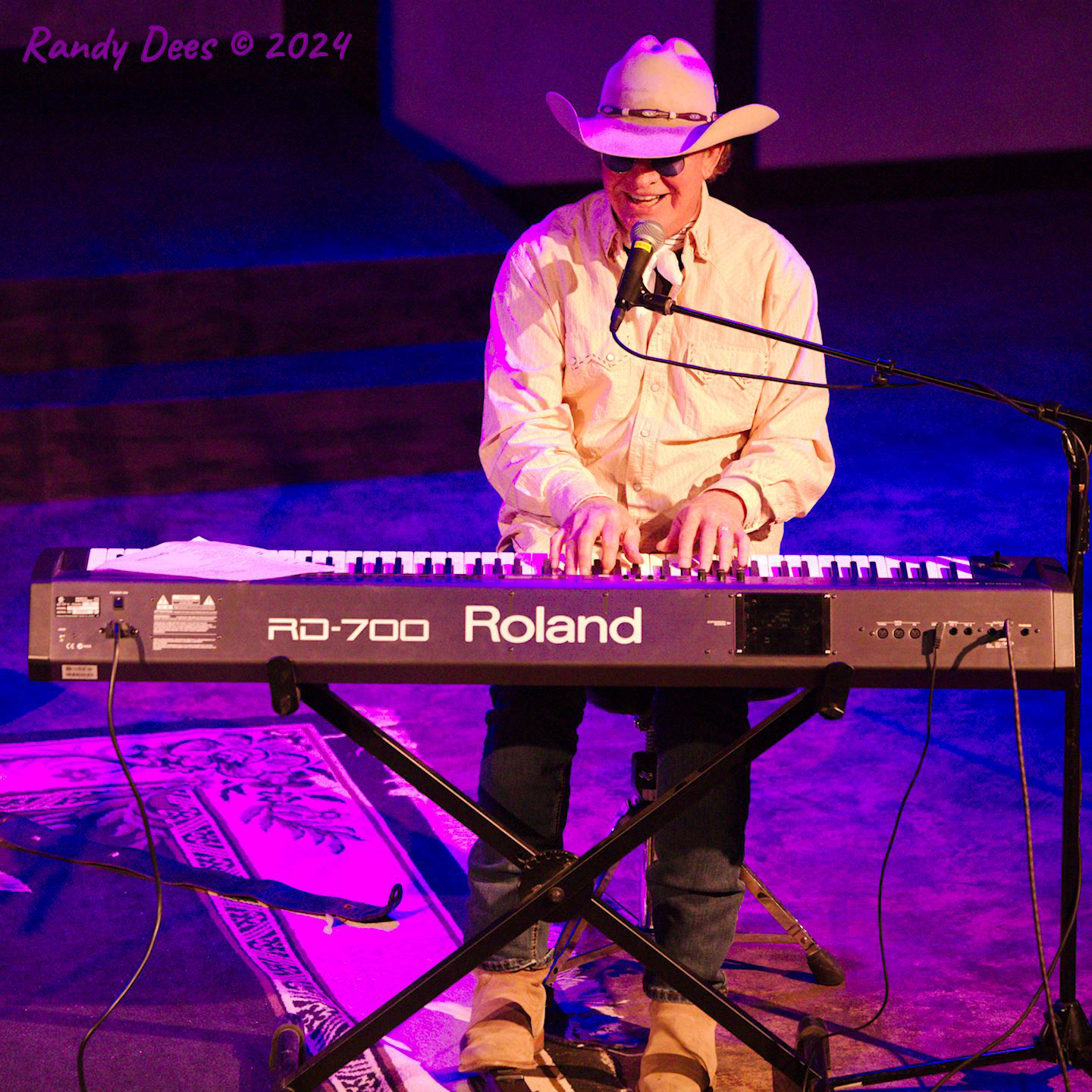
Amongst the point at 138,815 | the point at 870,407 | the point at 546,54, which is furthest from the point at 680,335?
the point at 546,54

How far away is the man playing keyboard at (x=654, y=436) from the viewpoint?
2.19 meters

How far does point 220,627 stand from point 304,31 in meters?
7.52

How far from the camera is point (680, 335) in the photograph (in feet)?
8.25

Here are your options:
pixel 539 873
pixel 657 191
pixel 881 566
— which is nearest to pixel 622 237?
pixel 657 191

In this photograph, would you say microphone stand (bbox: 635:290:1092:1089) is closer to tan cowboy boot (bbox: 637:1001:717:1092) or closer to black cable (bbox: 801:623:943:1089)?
black cable (bbox: 801:623:943:1089)

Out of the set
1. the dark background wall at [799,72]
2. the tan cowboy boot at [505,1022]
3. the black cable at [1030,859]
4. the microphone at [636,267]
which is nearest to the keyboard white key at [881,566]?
the black cable at [1030,859]

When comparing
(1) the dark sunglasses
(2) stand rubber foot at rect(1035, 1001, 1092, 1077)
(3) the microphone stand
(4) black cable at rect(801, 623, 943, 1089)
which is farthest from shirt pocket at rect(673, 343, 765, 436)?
(2) stand rubber foot at rect(1035, 1001, 1092, 1077)

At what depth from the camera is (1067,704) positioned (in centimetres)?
202

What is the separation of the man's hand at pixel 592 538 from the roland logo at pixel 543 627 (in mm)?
117

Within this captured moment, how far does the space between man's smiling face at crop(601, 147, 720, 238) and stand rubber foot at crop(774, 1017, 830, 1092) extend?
1204 mm

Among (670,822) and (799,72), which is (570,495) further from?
(799,72)

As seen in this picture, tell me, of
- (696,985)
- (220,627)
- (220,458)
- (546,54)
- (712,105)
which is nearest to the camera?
(220,627)

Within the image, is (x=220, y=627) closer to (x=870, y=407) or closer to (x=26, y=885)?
(x=26, y=885)

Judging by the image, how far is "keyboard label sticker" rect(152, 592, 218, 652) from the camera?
1.90 meters
